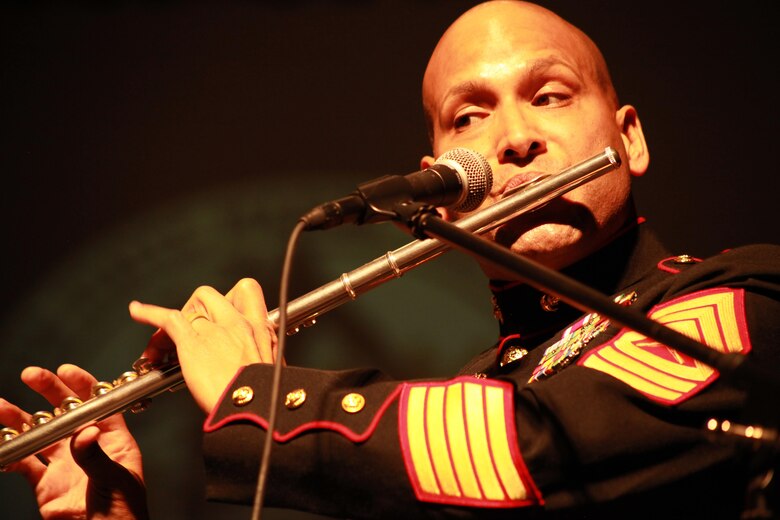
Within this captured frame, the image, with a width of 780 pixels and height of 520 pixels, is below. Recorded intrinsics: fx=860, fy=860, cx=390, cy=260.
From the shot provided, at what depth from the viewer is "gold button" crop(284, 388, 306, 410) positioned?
104cm

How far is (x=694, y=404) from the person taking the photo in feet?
3.20

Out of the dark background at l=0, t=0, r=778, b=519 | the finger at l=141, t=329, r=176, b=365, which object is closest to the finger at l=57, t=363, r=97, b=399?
the finger at l=141, t=329, r=176, b=365

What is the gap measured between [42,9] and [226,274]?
890 mm

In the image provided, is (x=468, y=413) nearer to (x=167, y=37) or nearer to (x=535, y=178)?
(x=535, y=178)

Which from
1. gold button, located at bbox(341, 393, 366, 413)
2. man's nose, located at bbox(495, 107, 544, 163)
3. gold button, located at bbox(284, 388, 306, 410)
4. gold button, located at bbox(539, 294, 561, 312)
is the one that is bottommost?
gold button, located at bbox(341, 393, 366, 413)

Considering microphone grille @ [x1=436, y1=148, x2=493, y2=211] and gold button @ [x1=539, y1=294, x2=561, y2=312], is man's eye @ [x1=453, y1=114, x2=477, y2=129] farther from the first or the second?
microphone grille @ [x1=436, y1=148, x2=493, y2=211]

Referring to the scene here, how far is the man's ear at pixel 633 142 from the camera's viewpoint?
168 centimetres

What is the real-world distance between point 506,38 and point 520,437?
3.05 feet

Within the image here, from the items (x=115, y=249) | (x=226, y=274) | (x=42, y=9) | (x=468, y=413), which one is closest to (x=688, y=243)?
(x=226, y=274)

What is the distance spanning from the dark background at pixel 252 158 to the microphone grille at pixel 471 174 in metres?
1.03

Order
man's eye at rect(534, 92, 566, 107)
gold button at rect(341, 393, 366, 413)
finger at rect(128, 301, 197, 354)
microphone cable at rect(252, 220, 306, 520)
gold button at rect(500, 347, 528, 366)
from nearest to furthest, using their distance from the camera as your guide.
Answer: microphone cable at rect(252, 220, 306, 520) → gold button at rect(341, 393, 366, 413) → finger at rect(128, 301, 197, 354) → gold button at rect(500, 347, 528, 366) → man's eye at rect(534, 92, 566, 107)

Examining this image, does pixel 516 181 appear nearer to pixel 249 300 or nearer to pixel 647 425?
pixel 249 300

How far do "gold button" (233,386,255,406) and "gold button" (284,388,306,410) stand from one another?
43mm

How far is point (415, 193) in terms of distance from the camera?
38.9 inches
